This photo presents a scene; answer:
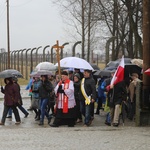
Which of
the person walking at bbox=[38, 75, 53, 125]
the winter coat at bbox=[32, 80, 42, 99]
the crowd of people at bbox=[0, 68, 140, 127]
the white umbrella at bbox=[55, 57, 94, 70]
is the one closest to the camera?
the crowd of people at bbox=[0, 68, 140, 127]

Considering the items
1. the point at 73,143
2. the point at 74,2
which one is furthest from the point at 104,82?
the point at 74,2

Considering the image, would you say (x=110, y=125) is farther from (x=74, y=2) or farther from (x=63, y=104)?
(x=74, y=2)

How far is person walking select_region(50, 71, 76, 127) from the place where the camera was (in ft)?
39.1

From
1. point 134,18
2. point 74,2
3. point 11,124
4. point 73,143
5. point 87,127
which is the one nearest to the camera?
point 73,143

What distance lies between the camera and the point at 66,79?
11.9 meters

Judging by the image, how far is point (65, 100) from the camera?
11.9 metres

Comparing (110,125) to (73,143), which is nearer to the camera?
(73,143)

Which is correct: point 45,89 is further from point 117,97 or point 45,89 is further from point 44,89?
point 117,97

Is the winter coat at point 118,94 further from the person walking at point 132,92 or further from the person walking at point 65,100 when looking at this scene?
the person walking at point 65,100

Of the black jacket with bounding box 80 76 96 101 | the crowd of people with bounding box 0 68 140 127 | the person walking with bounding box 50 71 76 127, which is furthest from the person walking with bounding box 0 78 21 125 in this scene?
the black jacket with bounding box 80 76 96 101

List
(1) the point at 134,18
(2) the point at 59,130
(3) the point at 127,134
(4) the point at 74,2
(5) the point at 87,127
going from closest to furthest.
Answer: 1. (3) the point at 127,134
2. (2) the point at 59,130
3. (5) the point at 87,127
4. (1) the point at 134,18
5. (4) the point at 74,2

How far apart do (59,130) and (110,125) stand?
1977mm

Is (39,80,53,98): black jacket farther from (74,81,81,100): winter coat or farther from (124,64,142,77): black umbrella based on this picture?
(124,64,142,77): black umbrella

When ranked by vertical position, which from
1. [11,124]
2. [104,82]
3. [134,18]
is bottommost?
[11,124]
